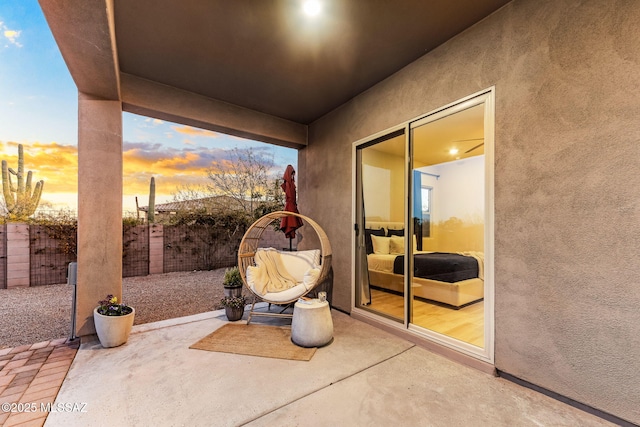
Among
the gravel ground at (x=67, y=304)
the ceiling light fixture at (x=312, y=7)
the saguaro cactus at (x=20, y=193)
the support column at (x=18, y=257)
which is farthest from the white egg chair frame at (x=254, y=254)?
the saguaro cactus at (x=20, y=193)

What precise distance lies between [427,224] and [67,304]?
5337 mm

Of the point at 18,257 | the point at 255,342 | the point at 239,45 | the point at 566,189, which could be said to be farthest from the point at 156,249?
the point at 566,189

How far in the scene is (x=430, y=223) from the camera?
9.99ft

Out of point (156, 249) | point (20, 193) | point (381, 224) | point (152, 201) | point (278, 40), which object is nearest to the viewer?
point (278, 40)

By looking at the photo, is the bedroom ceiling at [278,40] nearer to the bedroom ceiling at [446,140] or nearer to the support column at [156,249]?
the bedroom ceiling at [446,140]

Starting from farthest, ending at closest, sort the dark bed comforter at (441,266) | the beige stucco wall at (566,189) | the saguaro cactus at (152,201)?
the saguaro cactus at (152,201) → the dark bed comforter at (441,266) → the beige stucco wall at (566,189)

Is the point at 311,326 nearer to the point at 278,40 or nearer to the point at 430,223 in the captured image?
the point at 430,223

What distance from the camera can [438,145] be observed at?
302 cm

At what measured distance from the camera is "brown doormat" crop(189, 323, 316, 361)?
2.41m

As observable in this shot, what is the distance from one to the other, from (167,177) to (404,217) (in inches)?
327

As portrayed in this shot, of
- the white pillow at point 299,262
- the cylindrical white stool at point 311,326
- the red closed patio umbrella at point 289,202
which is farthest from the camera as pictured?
the red closed patio umbrella at point 289,202

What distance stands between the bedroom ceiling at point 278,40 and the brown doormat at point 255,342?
2877 millimetres

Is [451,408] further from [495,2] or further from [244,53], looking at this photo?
[244,53]

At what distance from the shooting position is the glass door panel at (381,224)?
3.07 meters
